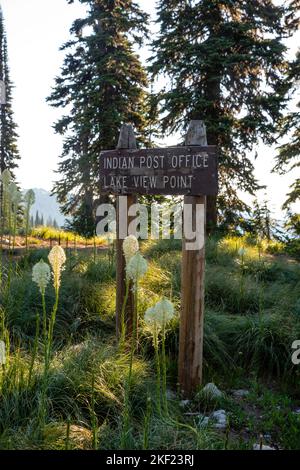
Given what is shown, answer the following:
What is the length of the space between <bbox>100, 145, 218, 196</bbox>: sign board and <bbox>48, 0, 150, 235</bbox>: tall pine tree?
9.35 metres

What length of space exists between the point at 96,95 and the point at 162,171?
10536 millimetres

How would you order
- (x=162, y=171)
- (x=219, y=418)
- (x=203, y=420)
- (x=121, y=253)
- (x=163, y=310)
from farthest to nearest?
(x=121, y=253) → (x=162, y=171) → (x=219, y=418) → (x=203, y=420) → (x=163, y=310)

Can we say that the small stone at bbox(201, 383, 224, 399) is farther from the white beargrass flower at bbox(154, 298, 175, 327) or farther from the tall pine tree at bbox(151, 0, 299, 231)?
the tall pine tree at bbox(151, 0, 299, 231)

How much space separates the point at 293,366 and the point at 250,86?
10358mm

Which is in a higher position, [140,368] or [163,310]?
[163,310]

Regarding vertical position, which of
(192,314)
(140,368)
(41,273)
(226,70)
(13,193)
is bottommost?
(140,368)

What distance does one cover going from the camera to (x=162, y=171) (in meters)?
4.24

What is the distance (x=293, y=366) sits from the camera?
4.59m

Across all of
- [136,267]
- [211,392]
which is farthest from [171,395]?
[136,267]

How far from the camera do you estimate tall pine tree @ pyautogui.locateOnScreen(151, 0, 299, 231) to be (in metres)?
11.9

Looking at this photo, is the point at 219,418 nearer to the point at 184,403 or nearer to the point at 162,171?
the point at 184,403

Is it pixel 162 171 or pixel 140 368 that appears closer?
pixel 140 368

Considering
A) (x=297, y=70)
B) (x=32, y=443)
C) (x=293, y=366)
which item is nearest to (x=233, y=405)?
(x=293, y=366)

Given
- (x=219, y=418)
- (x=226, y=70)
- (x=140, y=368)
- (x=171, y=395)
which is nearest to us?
(x=219, y=418)
